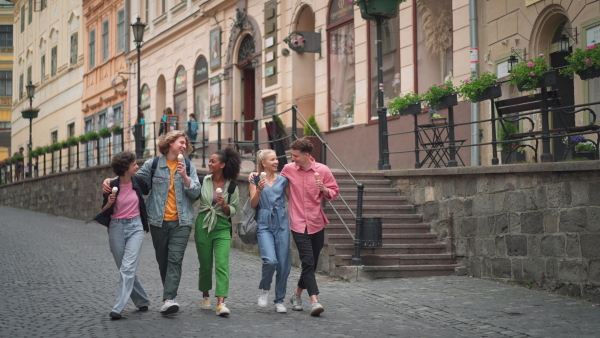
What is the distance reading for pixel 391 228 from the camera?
14164 mm

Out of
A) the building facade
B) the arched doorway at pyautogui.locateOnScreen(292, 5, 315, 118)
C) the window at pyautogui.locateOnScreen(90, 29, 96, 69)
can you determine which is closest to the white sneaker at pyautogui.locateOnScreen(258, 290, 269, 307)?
the arched doorway at pyautogui.locateOnScreen(292, 5, 315, 118)

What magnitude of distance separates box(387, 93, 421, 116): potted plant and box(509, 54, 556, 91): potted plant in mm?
3009

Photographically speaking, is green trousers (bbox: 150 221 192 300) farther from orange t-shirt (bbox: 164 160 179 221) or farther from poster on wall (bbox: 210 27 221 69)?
poster on wall (bbox: 210 27 221 69)

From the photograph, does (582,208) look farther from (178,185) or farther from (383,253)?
(178,185)

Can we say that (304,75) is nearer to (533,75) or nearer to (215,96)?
(215,96)

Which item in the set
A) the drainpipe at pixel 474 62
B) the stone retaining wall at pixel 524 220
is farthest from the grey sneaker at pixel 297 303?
→ the drainpipe at pixel 474 62

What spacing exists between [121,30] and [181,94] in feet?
22.0

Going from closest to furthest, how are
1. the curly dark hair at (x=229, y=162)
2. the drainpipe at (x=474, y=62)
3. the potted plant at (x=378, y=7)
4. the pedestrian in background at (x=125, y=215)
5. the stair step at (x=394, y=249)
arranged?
the pedestrian in background at (x=125, y=215) → the curly dark hair at (x=229, y=162) → the stair step at (x=394, y=249) → the potted plant at (x=378, y=7) → the drainpipe at (x=474, y=62)

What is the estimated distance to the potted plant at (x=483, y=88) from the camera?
1331 cm

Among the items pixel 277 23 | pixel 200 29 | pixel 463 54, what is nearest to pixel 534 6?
pixel 463 54

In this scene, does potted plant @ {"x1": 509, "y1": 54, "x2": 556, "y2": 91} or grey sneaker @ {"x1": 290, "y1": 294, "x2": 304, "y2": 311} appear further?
potted plant @ {"x1": 509, "y1": 54, "x2": 556, "y2": 91}

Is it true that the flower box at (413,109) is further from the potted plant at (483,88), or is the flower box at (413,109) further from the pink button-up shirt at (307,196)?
the pink button-up shirt at (307,196)

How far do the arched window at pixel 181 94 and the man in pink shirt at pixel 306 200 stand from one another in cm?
2160

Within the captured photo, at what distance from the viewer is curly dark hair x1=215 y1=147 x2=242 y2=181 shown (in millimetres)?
9953
